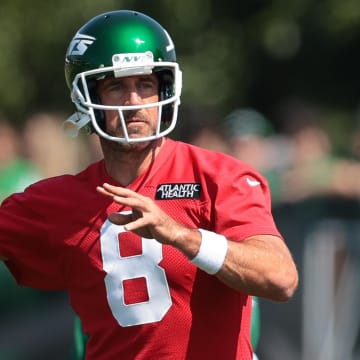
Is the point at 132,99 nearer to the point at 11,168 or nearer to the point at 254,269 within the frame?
the point at 254,269

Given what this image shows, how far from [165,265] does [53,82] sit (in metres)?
15.6

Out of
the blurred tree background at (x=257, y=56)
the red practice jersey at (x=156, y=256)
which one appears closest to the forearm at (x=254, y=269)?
the red practice jersey at (x=156, y=256)

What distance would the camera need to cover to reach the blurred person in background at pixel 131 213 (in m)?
5.30

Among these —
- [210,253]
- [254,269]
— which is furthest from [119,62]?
[254,269]

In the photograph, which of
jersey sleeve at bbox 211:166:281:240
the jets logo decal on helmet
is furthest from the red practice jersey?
the jets logo decal on helmet

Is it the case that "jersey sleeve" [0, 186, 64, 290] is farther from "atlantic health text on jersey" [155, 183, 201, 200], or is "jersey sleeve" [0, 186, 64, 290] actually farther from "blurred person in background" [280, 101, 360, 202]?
"blurred person in background" [280, 101, 360, 202]

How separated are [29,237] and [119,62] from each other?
2.69 feet

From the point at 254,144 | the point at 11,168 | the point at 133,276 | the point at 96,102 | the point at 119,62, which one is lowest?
the point at 254,144

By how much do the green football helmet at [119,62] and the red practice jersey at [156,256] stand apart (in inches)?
8.7

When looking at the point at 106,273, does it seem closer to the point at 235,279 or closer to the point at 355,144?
the point at 235,279

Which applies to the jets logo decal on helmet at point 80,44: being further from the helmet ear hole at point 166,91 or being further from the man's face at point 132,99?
the helmet ear hole at point 166,91

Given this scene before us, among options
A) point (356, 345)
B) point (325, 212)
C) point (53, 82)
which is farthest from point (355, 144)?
point (53, 82)

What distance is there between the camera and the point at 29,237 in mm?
5594

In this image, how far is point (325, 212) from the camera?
10.7 m
